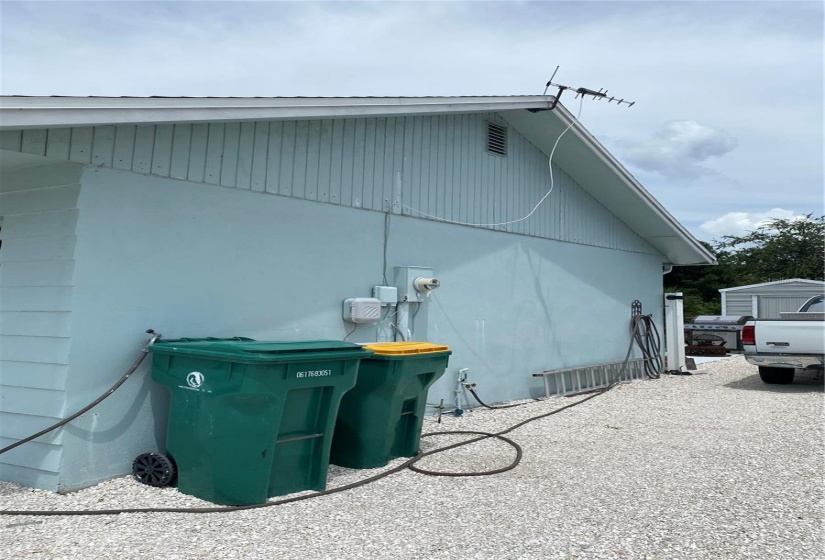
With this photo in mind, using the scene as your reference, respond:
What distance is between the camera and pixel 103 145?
17.7ft

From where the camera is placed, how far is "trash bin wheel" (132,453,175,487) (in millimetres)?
5129

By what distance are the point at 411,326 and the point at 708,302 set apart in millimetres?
29066

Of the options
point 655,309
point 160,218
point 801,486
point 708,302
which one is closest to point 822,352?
point 655,309

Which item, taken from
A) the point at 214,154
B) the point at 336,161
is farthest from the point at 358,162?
the point at 214,154

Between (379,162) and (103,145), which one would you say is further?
(379,162)

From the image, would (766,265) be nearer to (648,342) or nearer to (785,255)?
(785,255)

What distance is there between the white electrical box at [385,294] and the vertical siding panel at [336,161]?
1151 millimetres

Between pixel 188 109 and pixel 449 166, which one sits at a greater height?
pixel 449 166

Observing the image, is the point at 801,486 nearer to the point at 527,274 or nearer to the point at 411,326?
the point at 411,326

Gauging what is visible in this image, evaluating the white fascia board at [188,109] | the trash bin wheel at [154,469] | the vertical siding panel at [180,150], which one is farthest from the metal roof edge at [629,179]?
the trash bin wheel at [154,469]

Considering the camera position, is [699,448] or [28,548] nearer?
[28,548]

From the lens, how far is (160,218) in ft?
19.0

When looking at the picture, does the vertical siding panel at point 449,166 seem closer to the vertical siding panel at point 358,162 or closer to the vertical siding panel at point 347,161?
the vertical siding panel at point 358,162

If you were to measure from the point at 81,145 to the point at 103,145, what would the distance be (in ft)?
0.60
